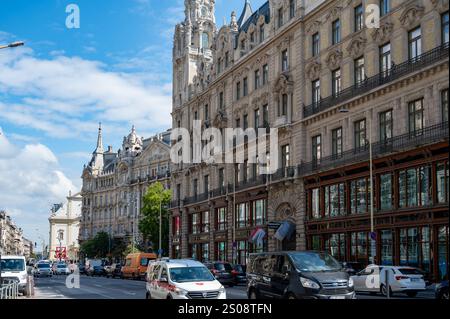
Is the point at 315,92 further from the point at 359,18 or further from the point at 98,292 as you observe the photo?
the point at 98,292

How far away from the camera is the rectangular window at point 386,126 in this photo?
39031mm

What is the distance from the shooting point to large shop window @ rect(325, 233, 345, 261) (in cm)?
4312

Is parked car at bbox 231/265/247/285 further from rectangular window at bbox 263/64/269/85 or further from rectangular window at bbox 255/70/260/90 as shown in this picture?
rectangular window at bbox 255/70/260/90

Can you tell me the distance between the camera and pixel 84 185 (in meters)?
143

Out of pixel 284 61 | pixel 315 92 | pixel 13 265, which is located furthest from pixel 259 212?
pixel 13 265

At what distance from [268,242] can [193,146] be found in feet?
70.3

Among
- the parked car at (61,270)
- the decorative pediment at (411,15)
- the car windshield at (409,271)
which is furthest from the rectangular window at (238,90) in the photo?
the car windshield at (409,271)

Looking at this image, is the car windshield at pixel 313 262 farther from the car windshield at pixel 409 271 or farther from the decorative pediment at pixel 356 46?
the decorative pediment at pixel 356 46

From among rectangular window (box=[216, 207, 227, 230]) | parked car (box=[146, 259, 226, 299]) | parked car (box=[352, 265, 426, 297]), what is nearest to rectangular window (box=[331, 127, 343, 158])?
parked car (box=[352, 265, 426, 297])

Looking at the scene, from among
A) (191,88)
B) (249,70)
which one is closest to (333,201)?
(249,70)

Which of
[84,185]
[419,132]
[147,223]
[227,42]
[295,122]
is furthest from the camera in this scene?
[84,185]

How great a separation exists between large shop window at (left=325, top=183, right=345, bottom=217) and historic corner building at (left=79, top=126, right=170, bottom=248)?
62.7 metres

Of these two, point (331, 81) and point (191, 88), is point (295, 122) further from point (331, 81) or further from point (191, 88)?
point (191, 88)

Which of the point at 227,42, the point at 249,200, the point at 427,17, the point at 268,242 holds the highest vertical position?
the point at 227,42
